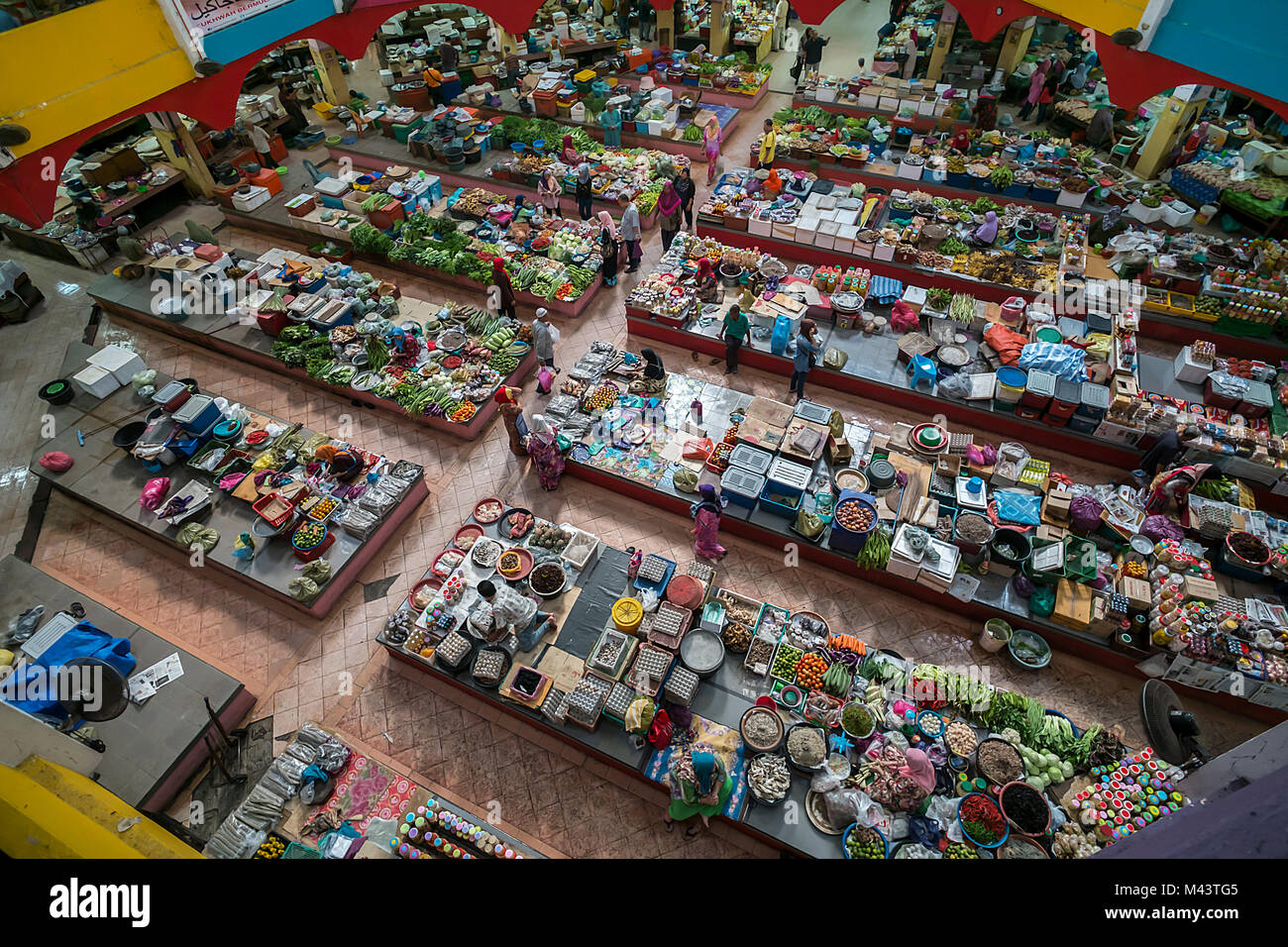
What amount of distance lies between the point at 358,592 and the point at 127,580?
3.88 m

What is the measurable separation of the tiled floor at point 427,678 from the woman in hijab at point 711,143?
673cm

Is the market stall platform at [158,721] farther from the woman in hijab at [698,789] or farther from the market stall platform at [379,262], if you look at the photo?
the market stall platform at [379,262]

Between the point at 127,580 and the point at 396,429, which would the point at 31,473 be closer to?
the point at 127,580

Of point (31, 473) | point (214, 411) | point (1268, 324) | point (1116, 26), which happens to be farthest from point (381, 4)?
point (1268, 324)

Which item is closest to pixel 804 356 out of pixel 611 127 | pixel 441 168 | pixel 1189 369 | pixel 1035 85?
pixel 1189 369

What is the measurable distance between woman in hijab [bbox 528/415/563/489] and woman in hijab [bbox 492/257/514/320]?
3.69m

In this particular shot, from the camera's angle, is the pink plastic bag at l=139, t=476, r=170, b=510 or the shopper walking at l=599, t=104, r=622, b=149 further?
the shopper walking at l=599, t=104, r=622, b=149

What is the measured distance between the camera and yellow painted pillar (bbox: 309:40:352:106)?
19719mm

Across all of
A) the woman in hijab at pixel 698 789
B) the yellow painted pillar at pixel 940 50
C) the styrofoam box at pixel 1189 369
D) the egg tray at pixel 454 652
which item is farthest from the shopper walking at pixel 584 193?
the woman in hijab at pixel 698 789

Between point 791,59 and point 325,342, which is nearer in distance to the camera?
point 325,342

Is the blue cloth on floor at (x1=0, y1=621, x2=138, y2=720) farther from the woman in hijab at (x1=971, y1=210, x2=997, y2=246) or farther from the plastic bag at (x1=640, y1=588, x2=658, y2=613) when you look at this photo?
the woman in hijab at (x1=971, y1=210, x2=997, y2=246)

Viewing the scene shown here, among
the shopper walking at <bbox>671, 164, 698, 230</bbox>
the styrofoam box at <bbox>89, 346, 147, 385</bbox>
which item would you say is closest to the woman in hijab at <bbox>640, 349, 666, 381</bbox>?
the shopper walking at <bbox>671, 164, 698, 230</bbox>

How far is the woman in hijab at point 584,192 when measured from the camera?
15492 millimetres

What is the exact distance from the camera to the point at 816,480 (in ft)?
34.0
